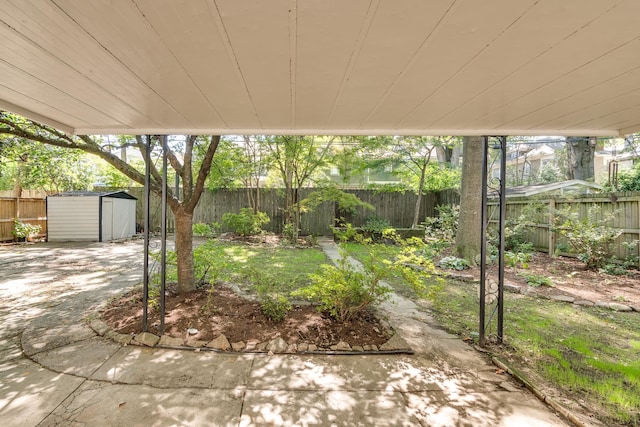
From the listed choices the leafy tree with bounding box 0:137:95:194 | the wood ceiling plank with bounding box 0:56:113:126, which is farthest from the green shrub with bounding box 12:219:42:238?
the wood ceiling plank with bounding box 0:56:113:126

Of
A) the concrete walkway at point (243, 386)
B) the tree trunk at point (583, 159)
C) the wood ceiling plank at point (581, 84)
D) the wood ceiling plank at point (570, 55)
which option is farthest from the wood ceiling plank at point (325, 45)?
the tree trunk at point (583, 159)

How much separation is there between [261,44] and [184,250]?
3014mm

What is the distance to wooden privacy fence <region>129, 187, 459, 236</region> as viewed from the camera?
11.5m

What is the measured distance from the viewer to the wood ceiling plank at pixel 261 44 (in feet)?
3.26

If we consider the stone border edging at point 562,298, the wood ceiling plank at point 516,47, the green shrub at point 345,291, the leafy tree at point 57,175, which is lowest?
the stone border edging at point 562,298

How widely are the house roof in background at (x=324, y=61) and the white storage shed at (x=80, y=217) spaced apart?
920 centimetres

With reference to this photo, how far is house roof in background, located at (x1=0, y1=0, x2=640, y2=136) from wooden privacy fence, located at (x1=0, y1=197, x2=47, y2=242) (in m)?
10.4

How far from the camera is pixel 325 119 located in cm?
219

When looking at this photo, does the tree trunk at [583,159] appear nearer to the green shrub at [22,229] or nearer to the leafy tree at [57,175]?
the leafy tree at [57,175]

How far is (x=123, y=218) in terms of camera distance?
11000mm

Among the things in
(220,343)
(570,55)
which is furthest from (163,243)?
(570,55)

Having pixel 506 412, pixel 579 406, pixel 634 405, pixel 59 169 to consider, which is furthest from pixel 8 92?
pixel 59 169

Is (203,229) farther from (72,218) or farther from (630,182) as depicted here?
(630,182)

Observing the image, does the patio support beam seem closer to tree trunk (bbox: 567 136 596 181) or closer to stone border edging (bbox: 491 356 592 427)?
stone border edging (bbox: 491 356 592 427)
